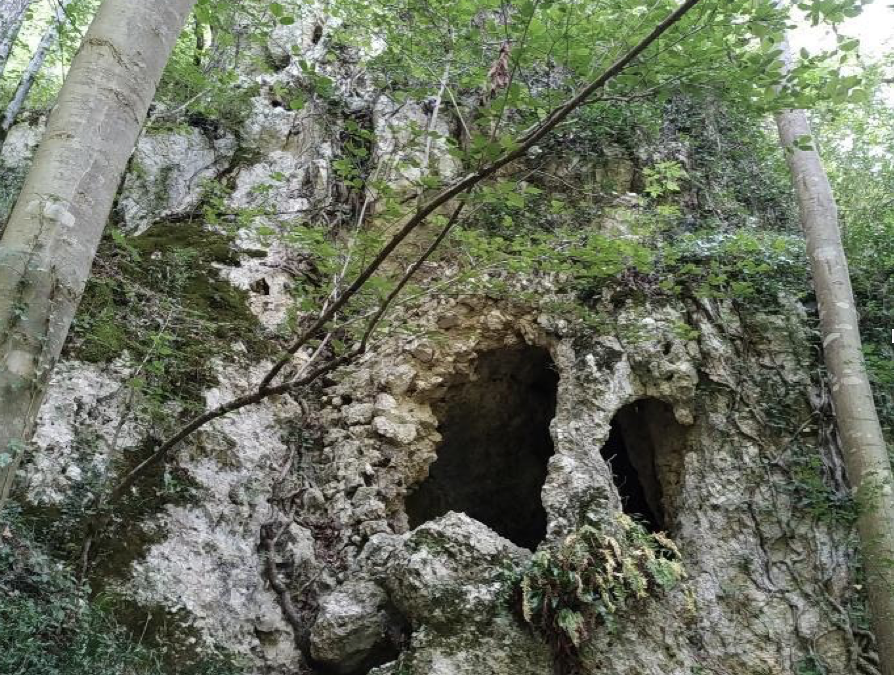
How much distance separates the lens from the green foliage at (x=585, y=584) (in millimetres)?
4723

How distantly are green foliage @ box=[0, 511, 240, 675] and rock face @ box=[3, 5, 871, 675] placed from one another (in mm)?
355

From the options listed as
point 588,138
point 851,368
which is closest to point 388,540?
point 851,368

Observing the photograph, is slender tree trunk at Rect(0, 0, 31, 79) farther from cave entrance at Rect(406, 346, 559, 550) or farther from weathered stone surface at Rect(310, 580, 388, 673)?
cave entrance at Rect(406, 346, 559, 550)

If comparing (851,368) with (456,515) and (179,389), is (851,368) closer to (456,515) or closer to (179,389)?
(456,515)

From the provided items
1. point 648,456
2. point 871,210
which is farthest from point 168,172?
point 871,210

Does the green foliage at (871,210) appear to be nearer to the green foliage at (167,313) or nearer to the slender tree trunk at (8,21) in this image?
the green foliage at (167,313)

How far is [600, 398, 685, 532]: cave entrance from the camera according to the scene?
6.60 metres

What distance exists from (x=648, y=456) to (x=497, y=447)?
214 cm

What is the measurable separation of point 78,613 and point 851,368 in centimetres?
625

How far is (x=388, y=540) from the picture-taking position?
5.60m

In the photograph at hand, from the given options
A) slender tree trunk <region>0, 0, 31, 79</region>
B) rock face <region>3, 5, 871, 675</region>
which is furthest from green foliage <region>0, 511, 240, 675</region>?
slender tree trunk <region>0, 0, 31, 79</region>

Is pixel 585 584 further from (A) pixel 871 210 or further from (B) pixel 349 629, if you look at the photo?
(A) pixel 871 210

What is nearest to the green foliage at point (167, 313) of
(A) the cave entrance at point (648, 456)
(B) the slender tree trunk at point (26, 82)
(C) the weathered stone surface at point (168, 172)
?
(C) the weathered stone surface at point (168, 172)

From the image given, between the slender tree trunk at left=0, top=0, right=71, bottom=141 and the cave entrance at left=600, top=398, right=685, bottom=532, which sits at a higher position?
the slender tree trunk at left=0, top=0, right=71, bottom=141
